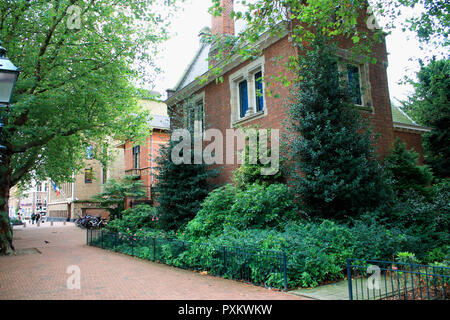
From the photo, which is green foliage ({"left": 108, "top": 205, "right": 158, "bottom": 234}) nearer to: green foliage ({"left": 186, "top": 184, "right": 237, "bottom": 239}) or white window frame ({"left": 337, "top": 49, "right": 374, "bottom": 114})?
green foliage ({"left": 186, "top": 184, "right": 237, "bottom": 239})

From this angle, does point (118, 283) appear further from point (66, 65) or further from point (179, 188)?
point (66, 65)

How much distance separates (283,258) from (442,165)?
17.2 metres

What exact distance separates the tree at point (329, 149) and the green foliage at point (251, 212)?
1.98ft

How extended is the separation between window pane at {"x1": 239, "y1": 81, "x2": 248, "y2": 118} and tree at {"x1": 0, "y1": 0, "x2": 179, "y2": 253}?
488 cm

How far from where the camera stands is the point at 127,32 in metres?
16.0

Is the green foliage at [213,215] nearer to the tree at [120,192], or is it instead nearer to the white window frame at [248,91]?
the white window frame at [248,91]

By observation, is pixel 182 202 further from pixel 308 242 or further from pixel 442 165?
pixel 442 165

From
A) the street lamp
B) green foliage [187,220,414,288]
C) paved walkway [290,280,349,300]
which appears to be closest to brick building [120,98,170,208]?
green foliage [187,220,414,288]

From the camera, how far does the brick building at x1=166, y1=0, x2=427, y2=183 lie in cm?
1358

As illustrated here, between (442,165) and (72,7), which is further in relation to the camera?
(442,165)

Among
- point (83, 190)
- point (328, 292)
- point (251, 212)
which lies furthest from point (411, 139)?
point (83, 190)

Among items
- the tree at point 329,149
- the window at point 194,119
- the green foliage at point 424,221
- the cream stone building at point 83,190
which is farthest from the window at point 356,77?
the cream stone building at point 83,190

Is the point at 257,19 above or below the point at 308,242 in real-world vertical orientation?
above
